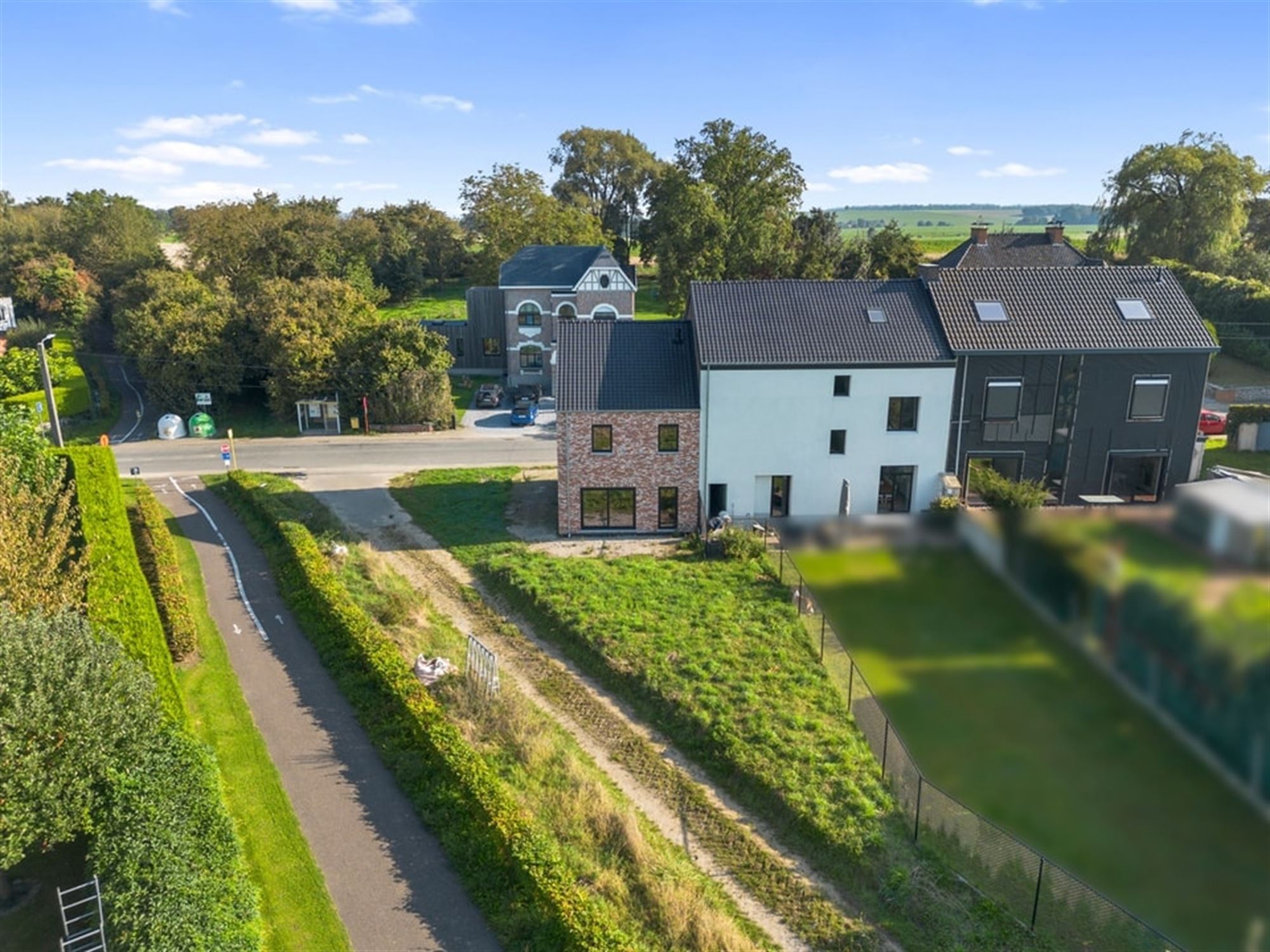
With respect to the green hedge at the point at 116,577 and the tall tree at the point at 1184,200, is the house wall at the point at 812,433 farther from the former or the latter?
the tall tree at the point at 1184,200

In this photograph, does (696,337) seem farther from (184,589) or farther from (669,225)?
(669,225)

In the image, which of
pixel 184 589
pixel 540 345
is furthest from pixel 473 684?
pixel 540 345

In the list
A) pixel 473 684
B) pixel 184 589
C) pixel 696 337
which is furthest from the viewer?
pixel 696 337

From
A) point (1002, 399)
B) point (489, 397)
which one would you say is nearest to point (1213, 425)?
point (1002, 399)

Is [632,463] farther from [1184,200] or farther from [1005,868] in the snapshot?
[1184,200]

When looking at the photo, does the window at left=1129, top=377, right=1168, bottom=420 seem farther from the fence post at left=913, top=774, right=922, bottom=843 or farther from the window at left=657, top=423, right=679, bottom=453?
the fence post at left=913, top=774, right=922, bottom=843

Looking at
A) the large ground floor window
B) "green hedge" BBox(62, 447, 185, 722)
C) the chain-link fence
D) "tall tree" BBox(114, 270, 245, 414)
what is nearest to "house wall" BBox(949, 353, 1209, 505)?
the large ground floor window
